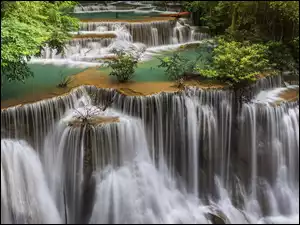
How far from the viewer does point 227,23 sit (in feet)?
53.3

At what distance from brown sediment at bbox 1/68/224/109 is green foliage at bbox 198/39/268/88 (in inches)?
15.6

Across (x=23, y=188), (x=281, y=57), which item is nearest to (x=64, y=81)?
(x=23, y=188)

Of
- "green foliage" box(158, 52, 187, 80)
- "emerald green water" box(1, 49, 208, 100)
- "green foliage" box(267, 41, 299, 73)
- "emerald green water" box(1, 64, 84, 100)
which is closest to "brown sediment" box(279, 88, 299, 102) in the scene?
"green foliage" box(267, 41, 299, 73)

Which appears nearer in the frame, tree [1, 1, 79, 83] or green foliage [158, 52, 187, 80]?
tree [1, 1, 79, 83]

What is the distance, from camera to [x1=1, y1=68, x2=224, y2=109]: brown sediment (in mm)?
9680

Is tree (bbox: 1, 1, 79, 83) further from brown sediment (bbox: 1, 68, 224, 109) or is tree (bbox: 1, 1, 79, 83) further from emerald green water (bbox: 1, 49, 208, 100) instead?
brown sediment (bbox: 1, 68, 224, 109)

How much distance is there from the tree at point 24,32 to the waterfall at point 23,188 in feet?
6.16

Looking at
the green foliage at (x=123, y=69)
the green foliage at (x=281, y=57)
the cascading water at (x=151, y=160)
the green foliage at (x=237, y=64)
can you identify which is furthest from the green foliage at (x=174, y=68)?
the green foliage at (x=281, y=57)

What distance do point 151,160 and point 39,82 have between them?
3.95 meters

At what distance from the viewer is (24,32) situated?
921 centimetres

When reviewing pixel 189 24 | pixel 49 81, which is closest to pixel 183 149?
pixel 49 81

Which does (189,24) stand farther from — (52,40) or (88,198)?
(88,198)

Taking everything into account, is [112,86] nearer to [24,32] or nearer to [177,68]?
[177,68]

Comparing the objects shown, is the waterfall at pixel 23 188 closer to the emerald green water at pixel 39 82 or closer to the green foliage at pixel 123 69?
the emerald green water at pixel 39 82
